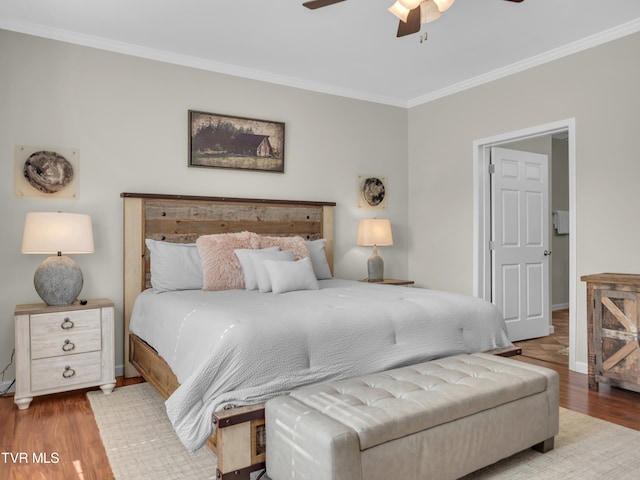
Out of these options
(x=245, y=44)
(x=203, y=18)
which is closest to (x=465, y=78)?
(x=245, y=44)

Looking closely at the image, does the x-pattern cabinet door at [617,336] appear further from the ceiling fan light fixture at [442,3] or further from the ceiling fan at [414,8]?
the ceiling fan light fixture at [442,3]

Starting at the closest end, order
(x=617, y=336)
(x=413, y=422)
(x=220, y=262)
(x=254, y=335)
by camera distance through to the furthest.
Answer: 1. (x=413, y=422)
2. (x=254, y=335)
3. (x=617, y=336)
4. (x=220, y=262)

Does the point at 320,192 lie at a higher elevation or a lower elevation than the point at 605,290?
higher

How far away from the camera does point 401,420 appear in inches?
70.0

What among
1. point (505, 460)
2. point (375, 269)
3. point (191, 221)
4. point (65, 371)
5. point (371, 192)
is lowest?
point (505, 460)

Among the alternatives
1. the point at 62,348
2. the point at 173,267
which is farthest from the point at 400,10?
the point at 62,348

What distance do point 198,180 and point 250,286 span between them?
118cm

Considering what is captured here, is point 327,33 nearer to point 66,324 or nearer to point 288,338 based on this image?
point 288,338

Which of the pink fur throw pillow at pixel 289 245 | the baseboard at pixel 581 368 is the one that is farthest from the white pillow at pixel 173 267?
the baseboard at pixel 581 368

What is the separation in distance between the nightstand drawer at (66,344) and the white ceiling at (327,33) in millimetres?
2142

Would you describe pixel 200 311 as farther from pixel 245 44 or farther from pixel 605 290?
pixel 605 290

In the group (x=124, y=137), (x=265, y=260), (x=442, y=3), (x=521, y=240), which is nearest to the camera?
(x=442, y=3)

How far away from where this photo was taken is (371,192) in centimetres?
501

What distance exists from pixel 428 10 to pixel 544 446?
7.52 ft
